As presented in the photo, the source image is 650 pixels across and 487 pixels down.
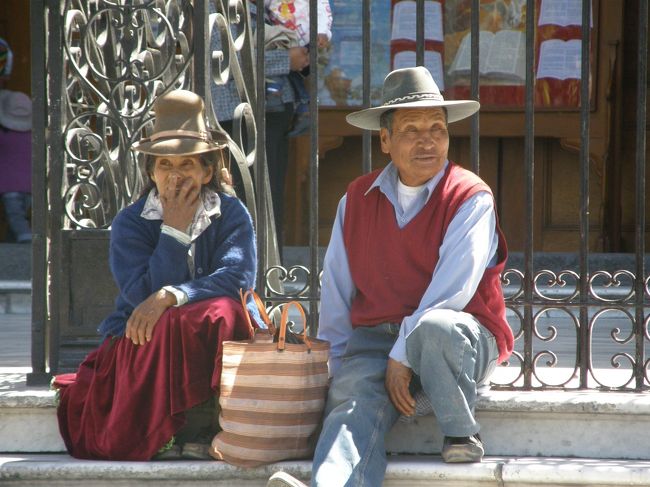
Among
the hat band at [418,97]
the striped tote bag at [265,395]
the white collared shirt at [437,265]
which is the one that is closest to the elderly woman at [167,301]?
the striped tote bag at [265,395]

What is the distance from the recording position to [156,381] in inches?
155

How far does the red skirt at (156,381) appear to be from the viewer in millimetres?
3934

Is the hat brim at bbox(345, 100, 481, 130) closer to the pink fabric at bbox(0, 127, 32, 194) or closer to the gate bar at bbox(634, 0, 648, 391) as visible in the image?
the gate bar at bbox(634, 0, 648, 391)

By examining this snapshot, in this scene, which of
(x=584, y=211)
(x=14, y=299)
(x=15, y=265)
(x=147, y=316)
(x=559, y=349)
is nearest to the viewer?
(x=147, y=316)

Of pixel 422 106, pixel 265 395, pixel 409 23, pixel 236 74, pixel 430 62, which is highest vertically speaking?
pixel 409 23

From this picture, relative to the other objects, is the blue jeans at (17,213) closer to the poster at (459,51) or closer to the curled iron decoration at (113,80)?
the poster at (459,51)

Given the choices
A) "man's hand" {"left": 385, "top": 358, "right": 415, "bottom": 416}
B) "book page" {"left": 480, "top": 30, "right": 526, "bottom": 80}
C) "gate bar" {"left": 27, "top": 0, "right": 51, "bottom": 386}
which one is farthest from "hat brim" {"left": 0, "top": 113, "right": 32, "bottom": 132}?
"man's hand" {"left": 385, "top": 358, "right": 415, "bottom": 416}

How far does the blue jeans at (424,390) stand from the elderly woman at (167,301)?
1.47ft

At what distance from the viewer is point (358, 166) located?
8766 millimetres

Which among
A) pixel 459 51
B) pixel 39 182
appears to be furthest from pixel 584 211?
pixel 459 51

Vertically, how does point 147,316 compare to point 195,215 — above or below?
below

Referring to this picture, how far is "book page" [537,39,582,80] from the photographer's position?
26.5ft

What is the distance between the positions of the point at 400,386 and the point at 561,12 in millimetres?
4833

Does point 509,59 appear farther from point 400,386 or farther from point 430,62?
point 400,386
